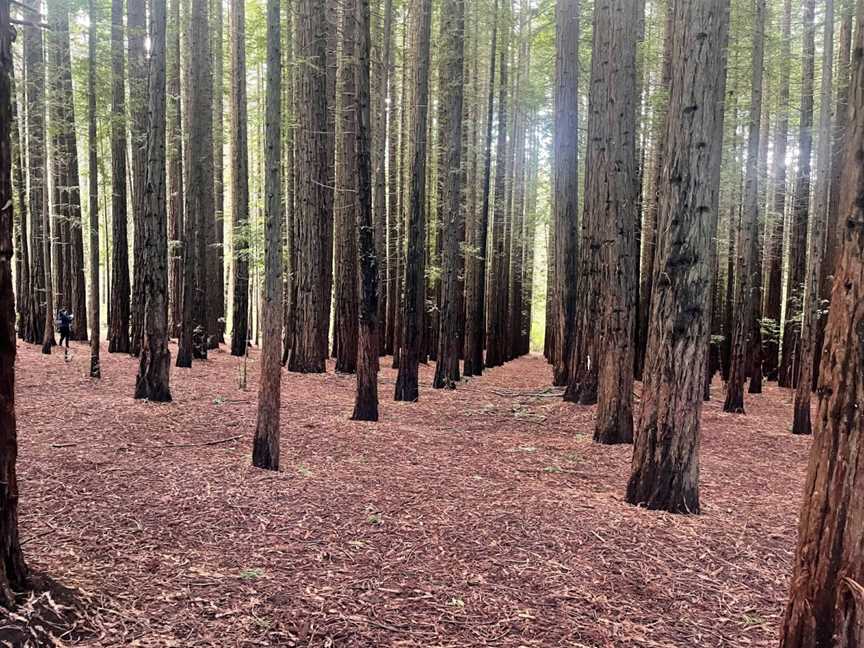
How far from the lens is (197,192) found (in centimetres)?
1390

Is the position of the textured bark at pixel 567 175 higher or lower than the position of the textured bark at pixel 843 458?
higher

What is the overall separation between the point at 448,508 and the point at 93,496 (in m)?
3.11

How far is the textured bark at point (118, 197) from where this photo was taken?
11.3 m

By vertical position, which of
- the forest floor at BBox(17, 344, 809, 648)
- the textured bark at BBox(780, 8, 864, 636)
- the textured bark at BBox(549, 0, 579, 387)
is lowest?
the forest floor at BBox(17, 344, 809, 648)

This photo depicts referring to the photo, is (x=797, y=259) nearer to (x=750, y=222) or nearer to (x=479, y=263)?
(x=750, y=222)

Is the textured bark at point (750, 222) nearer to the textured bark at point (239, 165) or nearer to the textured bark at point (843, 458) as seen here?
the textured bark at point (843, 458)

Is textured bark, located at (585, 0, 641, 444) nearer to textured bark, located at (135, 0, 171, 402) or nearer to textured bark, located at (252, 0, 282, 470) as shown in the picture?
textured bark, located at (252, 0, 282, 470)

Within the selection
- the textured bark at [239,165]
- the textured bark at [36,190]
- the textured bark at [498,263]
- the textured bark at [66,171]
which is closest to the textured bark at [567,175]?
the textured bark at [498,263]

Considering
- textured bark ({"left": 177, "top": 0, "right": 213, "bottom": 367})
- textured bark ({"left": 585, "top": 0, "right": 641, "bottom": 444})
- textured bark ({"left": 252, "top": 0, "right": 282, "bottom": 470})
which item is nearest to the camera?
textured bark ({"left": 252, "top": 0, "right": 282, "bottom": 470})

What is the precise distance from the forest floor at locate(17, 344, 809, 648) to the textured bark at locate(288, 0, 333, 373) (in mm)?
5518

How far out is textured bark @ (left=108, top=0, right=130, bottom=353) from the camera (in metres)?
11.3

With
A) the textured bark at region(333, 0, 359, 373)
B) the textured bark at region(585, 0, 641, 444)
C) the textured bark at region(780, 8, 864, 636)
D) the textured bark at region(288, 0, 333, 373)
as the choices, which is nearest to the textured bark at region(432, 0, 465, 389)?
the textured bark at region(333, 0, 359, 373)

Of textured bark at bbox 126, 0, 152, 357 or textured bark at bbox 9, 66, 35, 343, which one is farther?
textured bark at bbox 9, 66, 35, 343

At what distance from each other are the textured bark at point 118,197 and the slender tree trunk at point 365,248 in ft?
16.5
